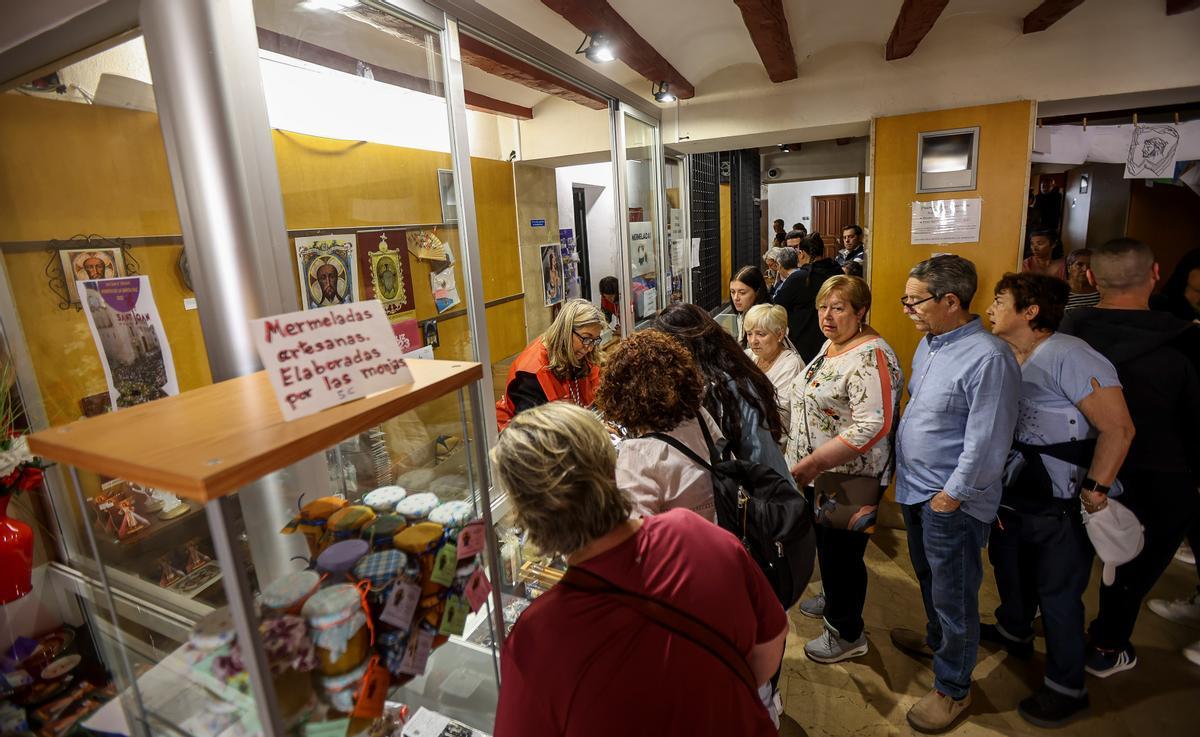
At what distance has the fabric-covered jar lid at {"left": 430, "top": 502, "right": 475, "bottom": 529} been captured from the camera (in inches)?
38.7

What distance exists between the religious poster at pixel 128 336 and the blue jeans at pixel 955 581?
8.11 ft

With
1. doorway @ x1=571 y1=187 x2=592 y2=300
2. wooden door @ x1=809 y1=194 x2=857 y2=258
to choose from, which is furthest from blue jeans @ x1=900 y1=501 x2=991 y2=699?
wooden door @ x1=809 y1=194 x2=857 y2=258

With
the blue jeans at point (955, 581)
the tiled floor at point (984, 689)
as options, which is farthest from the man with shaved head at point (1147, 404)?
the blue jeans at point (955, 581)

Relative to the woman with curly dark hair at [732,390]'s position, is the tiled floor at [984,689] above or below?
below

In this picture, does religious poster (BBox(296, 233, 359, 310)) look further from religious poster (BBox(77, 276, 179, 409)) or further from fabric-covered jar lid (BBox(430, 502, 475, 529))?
fabric-covered jar lid (BBox(430, 502, 475, 529))

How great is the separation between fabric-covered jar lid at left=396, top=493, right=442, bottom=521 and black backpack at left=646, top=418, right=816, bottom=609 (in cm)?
60

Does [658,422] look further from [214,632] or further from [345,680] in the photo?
[214,632]

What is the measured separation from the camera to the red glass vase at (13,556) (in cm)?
124

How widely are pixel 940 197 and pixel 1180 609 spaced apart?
2.47m

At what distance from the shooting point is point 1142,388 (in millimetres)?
2143

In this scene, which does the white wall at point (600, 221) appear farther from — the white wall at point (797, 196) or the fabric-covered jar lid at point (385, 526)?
the white wall at point (797, 196)

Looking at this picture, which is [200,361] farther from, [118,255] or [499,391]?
[499,391]

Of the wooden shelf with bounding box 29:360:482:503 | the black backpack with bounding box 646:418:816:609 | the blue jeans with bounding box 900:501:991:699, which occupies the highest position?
the wooden shelf with bounding box 29:360:482:503

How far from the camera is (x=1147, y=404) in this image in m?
2.14
